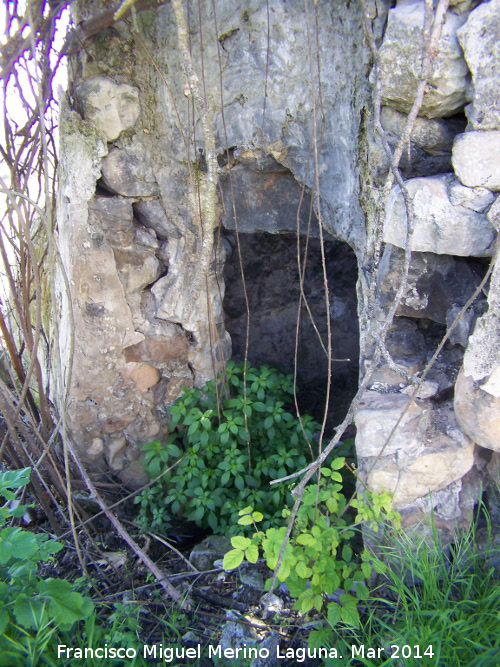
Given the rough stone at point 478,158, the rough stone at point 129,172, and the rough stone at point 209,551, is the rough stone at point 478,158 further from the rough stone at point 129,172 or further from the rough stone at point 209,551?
the rough stone at point 209,551

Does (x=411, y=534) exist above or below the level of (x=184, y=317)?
below

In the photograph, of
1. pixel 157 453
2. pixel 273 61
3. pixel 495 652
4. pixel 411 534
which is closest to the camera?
pixel 495 652

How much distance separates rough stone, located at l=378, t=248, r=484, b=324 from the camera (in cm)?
163

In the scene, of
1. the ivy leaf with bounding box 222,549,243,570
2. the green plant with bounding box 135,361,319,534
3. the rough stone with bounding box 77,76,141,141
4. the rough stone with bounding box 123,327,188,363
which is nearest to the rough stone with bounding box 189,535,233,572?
the green plant with bounding box 135,361,319,534

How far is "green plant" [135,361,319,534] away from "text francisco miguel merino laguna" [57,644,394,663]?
534mm

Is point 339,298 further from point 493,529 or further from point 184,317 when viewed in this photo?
point 493,529

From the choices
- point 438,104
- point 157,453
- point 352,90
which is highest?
point 352,90

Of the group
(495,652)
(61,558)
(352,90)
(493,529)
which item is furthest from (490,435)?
(61,558)

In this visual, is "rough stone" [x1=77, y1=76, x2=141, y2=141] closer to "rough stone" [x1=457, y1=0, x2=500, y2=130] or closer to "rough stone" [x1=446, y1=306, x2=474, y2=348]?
"rough stone" [x1=457, y1=0, x2=500, y2=130]

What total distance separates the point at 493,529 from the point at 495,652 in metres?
0.51

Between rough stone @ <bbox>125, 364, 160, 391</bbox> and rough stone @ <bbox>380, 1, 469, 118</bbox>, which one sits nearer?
rough stone @ <bbox>380, 1, 469, 118</bbox>

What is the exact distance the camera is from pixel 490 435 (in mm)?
1560

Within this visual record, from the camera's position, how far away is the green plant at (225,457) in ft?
7.16

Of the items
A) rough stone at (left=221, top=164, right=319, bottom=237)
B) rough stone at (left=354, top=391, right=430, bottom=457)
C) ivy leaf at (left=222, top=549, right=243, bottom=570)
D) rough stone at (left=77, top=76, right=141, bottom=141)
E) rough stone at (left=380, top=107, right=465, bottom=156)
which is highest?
rough stone at (left=77, top=76, right=141, bottom=141)
